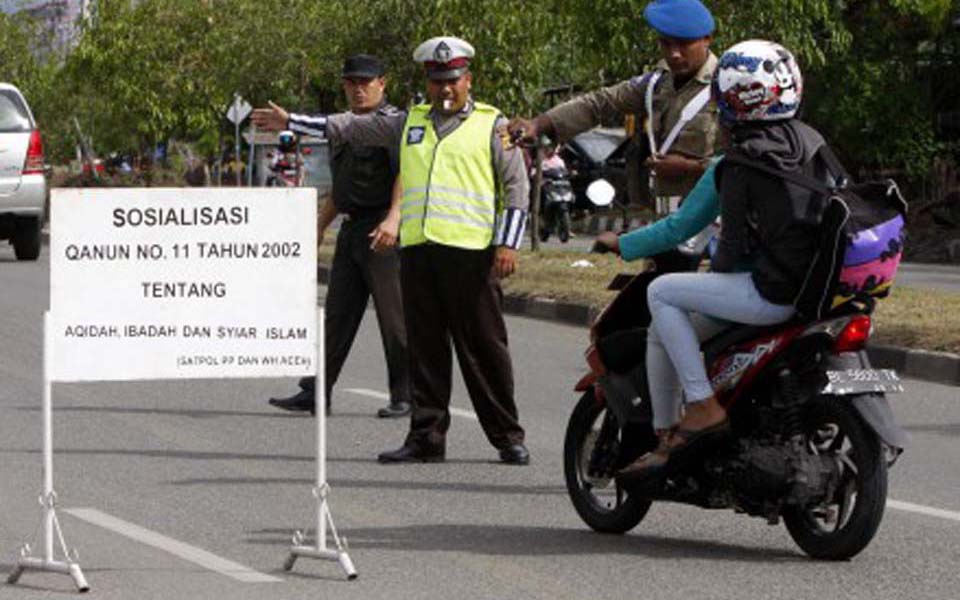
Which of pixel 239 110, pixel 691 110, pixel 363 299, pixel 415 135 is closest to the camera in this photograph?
pixel 691 110

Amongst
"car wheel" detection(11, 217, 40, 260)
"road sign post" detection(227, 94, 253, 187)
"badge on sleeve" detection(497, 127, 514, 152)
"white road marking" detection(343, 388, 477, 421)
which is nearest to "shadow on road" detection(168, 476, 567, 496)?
"badge on sleeve" detection(497, 127, 514, 152)

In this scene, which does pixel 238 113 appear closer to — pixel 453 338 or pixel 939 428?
pixel 939 428

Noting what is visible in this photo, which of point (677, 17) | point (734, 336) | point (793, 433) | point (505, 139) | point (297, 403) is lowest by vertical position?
point (297, 403)

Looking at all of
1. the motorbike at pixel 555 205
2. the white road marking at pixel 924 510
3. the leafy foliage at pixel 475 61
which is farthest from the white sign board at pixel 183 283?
the motorbike at pixel 555 205

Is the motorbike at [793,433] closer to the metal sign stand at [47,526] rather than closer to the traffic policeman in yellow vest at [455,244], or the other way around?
the metal sign stand at [47,526]

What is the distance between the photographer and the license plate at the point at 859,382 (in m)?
8.37

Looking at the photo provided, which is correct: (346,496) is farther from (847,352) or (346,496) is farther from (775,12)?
(775,12)

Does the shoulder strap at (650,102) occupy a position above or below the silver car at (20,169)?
above

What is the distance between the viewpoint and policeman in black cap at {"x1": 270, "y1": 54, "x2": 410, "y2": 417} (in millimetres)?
13414

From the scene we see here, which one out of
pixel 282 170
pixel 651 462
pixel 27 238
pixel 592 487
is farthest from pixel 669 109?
pixel 282 170

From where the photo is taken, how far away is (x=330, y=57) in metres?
50.8

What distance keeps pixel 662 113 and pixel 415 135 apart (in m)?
1.31

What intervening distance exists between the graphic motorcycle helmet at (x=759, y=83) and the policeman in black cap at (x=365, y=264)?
4.48 meters

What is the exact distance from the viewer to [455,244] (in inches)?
445
